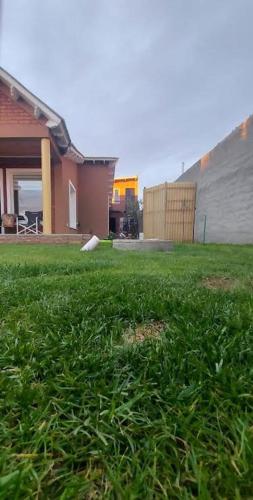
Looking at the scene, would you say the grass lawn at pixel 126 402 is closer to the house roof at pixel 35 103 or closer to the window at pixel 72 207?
the house roof at pixel 35 103

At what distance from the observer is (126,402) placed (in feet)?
3.07

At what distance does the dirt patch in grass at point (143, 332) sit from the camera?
1386mm

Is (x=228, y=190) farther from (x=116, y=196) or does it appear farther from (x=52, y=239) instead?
(x=116, y=196)

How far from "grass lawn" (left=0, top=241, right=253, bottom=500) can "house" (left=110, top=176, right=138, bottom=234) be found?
49.7 ft

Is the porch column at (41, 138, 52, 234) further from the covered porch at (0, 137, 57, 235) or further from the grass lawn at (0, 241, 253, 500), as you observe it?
the grass lawn at (0, 241, 253, 500)

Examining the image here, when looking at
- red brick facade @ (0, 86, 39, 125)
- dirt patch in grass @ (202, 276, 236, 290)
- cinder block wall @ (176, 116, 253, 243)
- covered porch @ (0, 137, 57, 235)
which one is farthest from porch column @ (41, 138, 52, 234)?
dirt patch in grass @ (202, 276, 236, 290)

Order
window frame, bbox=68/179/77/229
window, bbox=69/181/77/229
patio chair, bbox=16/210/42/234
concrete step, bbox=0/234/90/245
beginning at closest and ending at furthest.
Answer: concrete step, bbox=0/234/90/245, patio chair, bbox=16/210/42/234, window frame, bbox=68/179/77/229, window, bbox=69/181/77/229

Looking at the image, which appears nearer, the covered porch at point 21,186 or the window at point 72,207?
the covered porch at point 21,186

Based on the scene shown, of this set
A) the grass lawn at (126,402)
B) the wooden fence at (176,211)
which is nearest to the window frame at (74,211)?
the wooden fence at (176,211)

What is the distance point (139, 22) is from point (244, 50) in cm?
302

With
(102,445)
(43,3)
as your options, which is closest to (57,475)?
(102,445)

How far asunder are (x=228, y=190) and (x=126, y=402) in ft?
29.9

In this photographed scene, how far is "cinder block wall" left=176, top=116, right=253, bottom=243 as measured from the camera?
7945 mm

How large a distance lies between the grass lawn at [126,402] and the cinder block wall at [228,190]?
7043 millimetres
